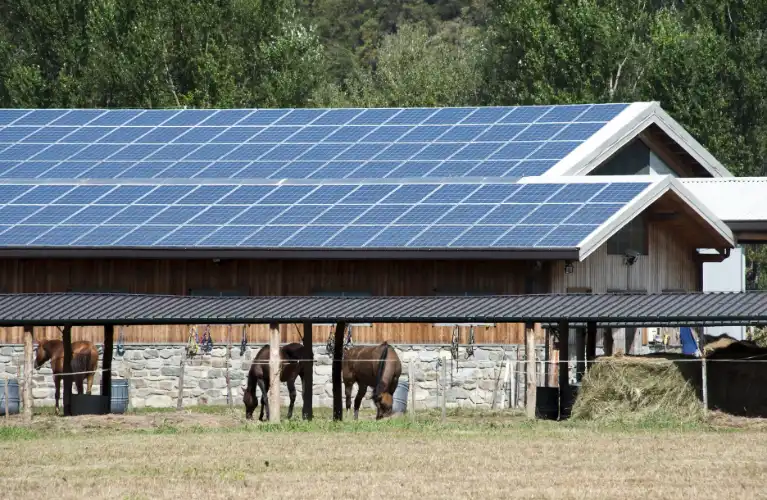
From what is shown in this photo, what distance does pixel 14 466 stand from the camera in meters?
24.5

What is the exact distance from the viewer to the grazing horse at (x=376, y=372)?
34469 mm

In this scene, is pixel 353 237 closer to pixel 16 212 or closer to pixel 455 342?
pixel 455 342

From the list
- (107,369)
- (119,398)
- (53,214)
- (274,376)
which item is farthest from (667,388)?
(53,214)

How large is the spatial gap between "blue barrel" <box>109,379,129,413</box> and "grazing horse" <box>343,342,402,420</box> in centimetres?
514

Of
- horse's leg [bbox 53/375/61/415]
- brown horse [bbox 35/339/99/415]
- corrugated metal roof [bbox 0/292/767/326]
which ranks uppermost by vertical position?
corrugated metal roof [bbox 0/292/767/326]

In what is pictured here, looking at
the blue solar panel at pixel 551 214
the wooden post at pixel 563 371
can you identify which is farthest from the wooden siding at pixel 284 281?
the wooden post at pixel 563 371

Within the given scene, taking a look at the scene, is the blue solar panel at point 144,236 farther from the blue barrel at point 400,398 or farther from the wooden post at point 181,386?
the blue barrel at point 400,398

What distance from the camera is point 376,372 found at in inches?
1387

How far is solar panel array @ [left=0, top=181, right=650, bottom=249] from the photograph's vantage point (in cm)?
3744

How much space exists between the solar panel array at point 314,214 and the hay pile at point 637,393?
4628 mm

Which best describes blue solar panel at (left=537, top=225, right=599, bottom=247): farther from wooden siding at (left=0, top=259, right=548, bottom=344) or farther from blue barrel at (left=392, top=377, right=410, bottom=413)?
blue barrel at (left=392, top=377, right=410, bottom=413)

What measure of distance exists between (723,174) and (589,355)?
15.6m

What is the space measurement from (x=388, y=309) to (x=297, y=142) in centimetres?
1449

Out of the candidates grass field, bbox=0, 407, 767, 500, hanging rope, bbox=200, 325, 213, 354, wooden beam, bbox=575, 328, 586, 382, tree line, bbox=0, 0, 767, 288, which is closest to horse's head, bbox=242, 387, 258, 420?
grass field, bbox=0, 407, 767, 500
